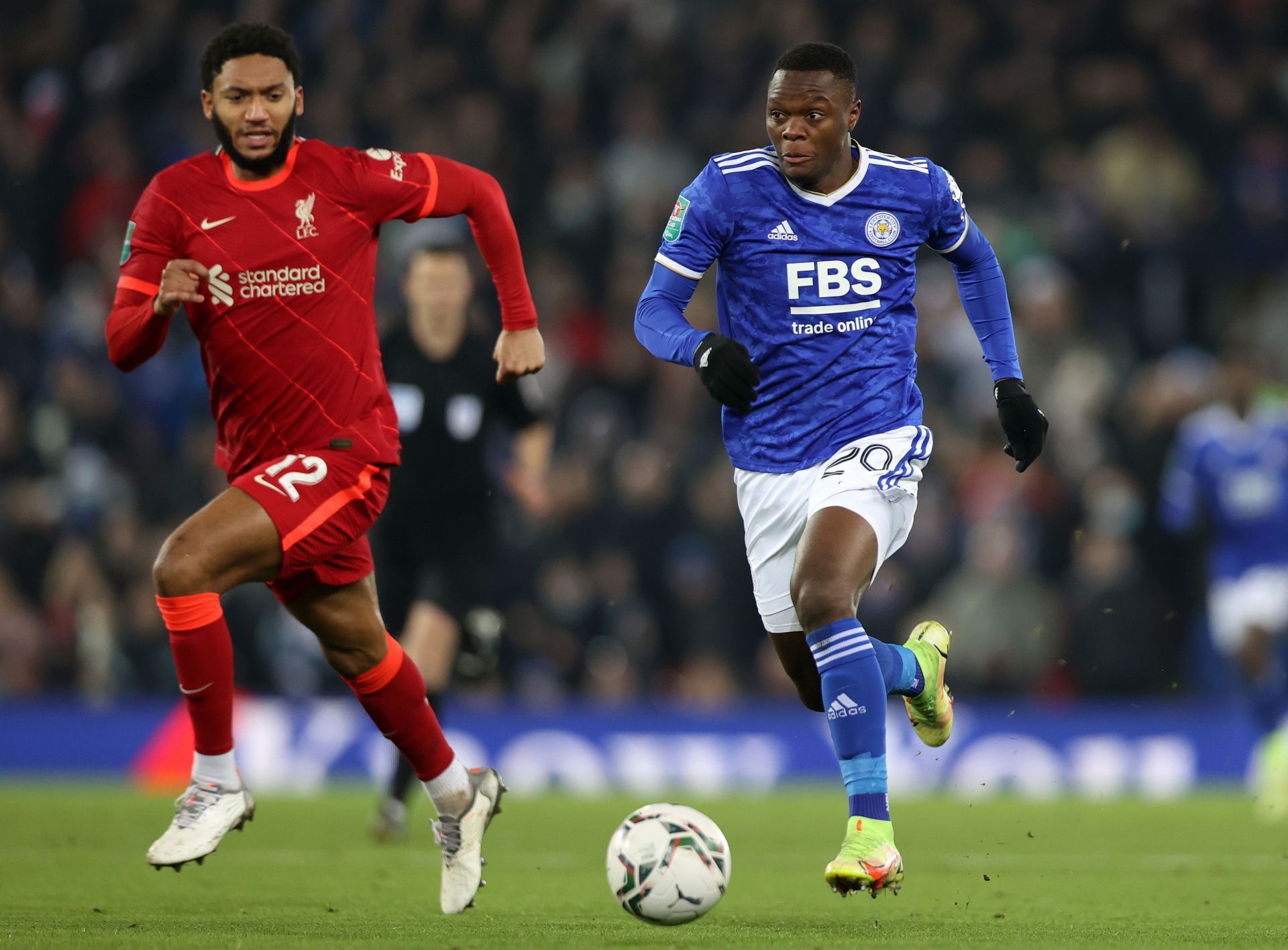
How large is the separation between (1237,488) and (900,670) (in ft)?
20.6

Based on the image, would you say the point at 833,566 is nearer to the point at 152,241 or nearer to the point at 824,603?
the point at 824,603

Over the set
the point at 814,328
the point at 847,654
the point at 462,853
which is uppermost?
the point at 814,328

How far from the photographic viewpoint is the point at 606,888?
648cm

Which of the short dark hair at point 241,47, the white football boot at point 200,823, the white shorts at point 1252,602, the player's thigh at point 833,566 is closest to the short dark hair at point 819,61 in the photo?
the player's thigh at point 833,566

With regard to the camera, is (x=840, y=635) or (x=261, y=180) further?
(x=261, y=180)

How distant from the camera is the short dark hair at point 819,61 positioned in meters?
5.61

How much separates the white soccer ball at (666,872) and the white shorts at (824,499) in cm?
92

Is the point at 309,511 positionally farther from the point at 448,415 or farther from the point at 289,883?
the point at 448,415

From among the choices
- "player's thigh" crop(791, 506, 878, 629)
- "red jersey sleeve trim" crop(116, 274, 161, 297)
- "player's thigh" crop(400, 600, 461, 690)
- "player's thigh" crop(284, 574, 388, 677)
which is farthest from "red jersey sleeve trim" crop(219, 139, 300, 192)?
"player's thigh" crop(400, 600, 461, 690)

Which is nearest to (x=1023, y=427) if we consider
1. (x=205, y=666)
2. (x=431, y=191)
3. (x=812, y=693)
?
(x=812, y=693)

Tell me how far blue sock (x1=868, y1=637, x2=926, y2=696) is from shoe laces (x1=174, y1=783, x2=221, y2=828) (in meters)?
2.01

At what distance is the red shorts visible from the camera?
5320 mm

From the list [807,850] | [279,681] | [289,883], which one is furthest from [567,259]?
[289,883]

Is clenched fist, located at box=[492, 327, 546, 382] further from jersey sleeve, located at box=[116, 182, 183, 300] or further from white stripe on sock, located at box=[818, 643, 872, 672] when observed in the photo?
white stripe on sock, located at box=[818, 643, 872, 672]
